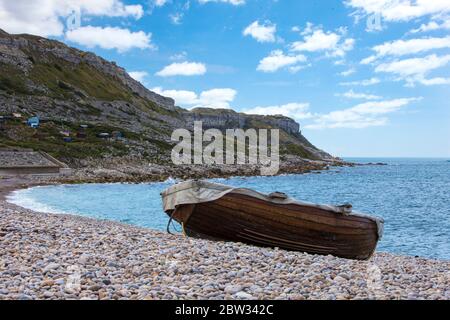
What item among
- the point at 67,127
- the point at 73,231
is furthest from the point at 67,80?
the point at 73,231

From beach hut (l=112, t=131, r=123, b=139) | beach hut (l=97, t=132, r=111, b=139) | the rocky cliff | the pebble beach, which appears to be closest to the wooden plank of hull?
the pebble beach

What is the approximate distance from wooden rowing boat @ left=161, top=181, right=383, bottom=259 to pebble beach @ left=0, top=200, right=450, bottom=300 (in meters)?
1.58

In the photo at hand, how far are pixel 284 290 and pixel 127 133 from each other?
127933mm

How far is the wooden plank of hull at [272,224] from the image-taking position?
14.6m

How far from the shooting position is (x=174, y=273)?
960cm

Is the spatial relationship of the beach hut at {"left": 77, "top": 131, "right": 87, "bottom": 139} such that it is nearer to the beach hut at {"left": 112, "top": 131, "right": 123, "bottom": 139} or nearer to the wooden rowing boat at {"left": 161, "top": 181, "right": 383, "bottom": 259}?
the beach hut at {"left": 112, "top": 131, "right": 123, "bottom": 139}

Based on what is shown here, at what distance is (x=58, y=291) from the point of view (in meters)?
7.71

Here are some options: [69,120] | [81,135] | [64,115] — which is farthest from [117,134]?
[64,115]

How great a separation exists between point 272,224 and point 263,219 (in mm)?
340

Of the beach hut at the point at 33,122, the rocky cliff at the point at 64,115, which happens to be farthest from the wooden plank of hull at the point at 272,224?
the beach hut at the point at 33,122

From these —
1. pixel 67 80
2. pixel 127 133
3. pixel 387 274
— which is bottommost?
pixel 387 274

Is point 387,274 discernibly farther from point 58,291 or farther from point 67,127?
point 67,127

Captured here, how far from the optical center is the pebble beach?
806cm

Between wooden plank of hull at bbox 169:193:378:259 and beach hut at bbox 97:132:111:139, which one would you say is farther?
beach hut at bbox 97:132:111:139
